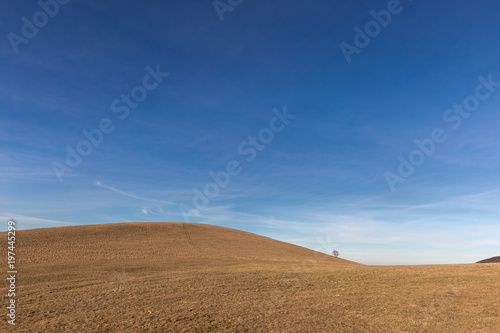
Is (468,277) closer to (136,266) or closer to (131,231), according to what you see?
(136,266)

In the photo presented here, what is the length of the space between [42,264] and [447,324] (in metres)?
37.1

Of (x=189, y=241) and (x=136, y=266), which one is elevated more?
(x=189, y=241)

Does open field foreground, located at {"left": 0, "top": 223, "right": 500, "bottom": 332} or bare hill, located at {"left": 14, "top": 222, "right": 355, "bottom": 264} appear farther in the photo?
bare hill, located at {"left": 14, "top": 222, "right": 355, "bottom": 264}

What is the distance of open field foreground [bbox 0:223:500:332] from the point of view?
1440cm

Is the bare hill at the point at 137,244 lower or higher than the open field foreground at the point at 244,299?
higher

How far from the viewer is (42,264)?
33.5 meters

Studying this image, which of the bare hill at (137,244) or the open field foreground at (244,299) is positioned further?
the bare hill at (137,244)

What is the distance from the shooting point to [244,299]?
19.1 m

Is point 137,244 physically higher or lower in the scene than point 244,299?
higher

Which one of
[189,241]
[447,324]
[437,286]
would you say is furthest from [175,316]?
[189,241]

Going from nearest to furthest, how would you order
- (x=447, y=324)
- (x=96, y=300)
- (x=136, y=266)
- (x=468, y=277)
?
(x=447, y=324) → (x=96, y=300) → (x=468, y=277) → (x=136, y=266)

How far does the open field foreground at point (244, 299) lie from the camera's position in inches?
567

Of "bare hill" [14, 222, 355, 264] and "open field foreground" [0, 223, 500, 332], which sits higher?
"bare hill" [14, 222, 355, 264]

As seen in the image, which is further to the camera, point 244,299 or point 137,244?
point 137,244
